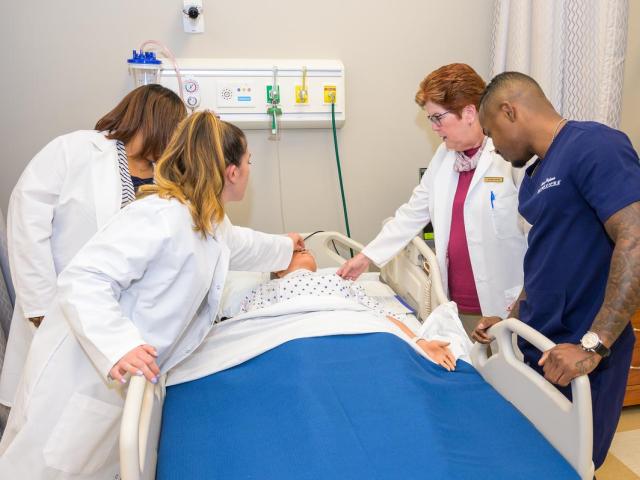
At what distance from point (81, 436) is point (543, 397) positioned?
1.24 m

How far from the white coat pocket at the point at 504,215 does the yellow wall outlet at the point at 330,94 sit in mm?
1032

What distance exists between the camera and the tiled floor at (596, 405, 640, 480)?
86.7 inches

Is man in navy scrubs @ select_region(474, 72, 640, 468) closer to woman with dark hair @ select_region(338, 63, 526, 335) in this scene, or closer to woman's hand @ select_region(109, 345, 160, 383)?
woman with dark hair @ select_region(338, 63, 526, 335)

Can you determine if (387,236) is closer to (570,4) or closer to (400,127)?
(400,127)

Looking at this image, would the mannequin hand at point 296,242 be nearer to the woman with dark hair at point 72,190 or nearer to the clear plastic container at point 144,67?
the woman with dark hair at point 72,190

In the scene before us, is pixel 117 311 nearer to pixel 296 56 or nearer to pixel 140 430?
pixel 140 430

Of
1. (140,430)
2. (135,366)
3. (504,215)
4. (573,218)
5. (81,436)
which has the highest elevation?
(573,218)

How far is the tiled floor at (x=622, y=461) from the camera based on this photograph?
2203mm

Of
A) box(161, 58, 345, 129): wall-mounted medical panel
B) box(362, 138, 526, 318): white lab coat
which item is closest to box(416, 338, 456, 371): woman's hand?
box(362, 138, 526, 318): white lab coat

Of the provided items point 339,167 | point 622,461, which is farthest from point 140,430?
point 622,461

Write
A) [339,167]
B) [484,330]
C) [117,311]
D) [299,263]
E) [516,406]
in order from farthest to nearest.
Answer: [339,167]
[299,263]
[484,330]
[516,406]
[117,311]

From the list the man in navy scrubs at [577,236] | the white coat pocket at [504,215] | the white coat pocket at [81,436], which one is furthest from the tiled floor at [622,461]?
the white coat pocket at [81,436]

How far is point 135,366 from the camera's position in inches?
51.2

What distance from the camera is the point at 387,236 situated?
93.6 inches
